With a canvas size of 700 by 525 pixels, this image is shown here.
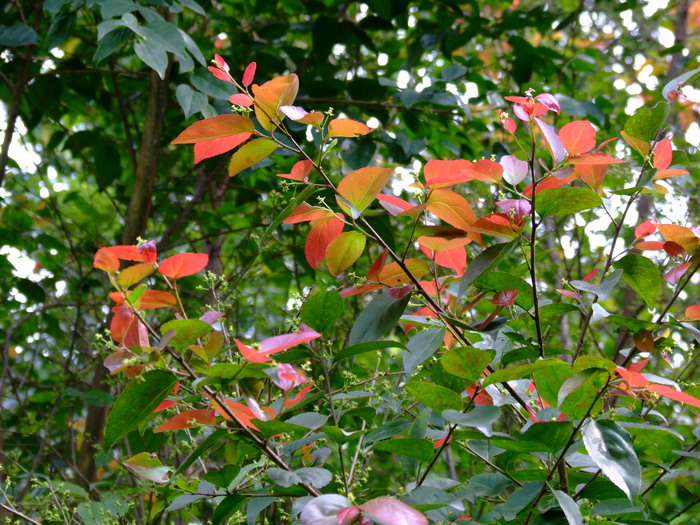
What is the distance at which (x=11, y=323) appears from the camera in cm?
220

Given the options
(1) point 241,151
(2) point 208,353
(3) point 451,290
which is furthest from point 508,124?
(2) point 208,353

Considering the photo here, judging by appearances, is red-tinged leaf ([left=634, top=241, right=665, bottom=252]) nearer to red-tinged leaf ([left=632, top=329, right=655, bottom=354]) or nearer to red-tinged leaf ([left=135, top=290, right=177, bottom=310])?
red-tinged leaf ([left=632, top=329, right=655, bottom=354])

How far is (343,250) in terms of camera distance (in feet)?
2.72

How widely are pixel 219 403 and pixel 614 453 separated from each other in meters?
0.40

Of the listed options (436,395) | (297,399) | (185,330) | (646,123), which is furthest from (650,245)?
(185,330)

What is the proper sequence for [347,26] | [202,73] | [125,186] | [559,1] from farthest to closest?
[559,1] → [125,186] → [347,26] → [202,73]

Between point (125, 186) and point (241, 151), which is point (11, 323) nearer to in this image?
point (125, 186)

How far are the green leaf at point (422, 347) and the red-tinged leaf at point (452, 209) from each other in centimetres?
13

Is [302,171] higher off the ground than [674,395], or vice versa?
[302,171]

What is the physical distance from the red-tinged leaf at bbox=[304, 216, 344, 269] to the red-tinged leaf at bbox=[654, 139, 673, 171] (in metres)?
0.42

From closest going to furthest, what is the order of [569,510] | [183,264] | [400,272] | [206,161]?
[569,510] < [183,264] < [400,272] < [206,161]

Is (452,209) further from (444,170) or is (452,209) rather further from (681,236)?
(681,236)

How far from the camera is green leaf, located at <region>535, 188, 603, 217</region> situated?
0.80 meters

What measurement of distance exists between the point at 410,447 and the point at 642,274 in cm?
37
